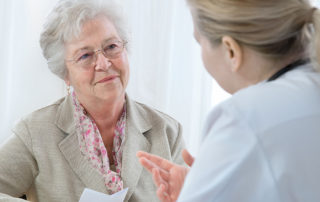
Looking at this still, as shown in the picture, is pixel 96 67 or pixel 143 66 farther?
pixel 143 66

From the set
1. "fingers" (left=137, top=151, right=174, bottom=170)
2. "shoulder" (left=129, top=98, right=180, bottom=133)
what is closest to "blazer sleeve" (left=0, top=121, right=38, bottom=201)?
"shoulder" (left=129, top=98, right=180, bottom=133)

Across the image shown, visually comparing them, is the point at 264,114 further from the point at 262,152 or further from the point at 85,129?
the point at 85,129

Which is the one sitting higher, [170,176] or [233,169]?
[233,169]

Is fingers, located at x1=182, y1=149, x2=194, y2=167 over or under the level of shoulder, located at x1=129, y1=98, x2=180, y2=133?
over

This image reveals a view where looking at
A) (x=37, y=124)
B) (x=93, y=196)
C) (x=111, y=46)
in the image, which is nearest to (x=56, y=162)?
(x=37, y=124)

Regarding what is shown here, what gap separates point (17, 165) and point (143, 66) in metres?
1.31

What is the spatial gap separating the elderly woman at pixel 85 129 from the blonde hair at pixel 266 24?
3.13 feet

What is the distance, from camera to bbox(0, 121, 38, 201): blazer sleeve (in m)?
1.92

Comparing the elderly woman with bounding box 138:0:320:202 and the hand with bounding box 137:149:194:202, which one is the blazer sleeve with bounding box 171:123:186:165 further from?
the elderly woman with bounding box 138:0:320:202

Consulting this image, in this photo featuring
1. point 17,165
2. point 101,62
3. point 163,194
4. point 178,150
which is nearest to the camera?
point 163,194

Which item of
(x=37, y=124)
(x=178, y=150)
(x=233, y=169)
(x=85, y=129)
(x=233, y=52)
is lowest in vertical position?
(x=178, y=150)

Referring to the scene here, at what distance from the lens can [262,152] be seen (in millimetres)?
1007

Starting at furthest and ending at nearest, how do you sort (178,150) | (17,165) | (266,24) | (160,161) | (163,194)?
1. (178,150)
2. (17,165)
3. (160,161)
4. (163,194)
5. (266,24)

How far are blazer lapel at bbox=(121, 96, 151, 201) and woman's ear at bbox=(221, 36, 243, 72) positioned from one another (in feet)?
3.22
